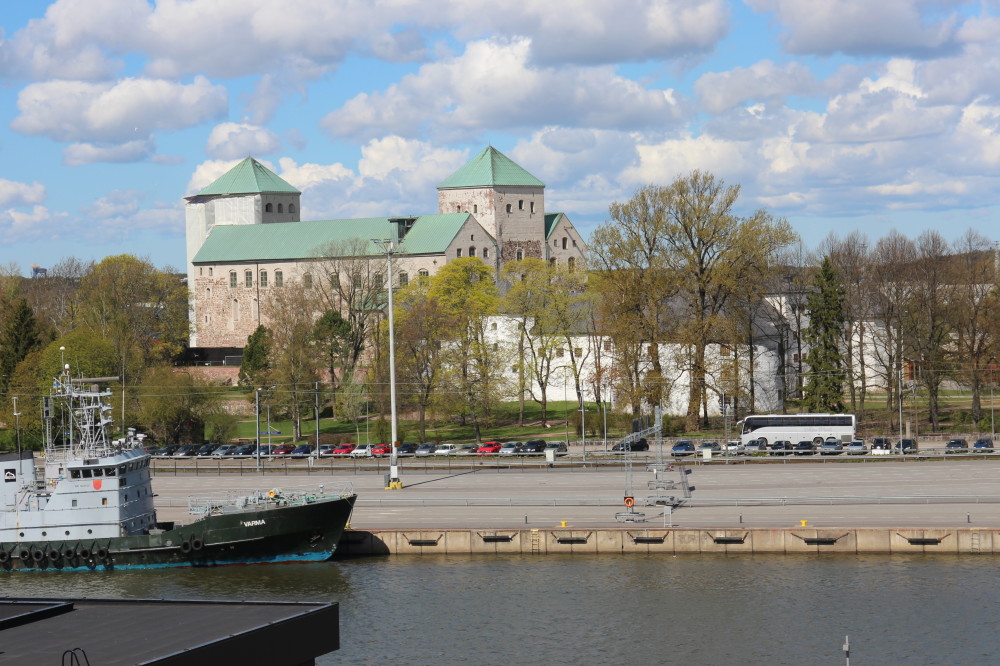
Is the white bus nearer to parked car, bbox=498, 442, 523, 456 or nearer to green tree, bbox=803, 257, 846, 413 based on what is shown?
green tree, bbox=803, 257, 846, 413

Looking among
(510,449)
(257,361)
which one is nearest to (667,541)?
(510,449)

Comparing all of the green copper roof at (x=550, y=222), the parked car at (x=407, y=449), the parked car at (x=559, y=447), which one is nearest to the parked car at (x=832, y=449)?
the parked car at (x=559, y=447)

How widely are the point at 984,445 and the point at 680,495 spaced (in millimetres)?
24413

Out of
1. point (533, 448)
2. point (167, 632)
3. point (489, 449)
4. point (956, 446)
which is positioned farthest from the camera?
point (489, 449)

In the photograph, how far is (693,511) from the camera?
5259cm

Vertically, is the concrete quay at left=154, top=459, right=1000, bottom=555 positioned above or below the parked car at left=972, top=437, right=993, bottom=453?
below

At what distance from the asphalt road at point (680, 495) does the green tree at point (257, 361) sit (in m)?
30.9

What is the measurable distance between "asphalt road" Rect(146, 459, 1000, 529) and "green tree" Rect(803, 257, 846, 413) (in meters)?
19.9

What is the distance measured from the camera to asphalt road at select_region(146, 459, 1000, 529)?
50647mm

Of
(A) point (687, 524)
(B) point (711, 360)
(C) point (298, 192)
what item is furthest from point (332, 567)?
(C) point (298, 192)

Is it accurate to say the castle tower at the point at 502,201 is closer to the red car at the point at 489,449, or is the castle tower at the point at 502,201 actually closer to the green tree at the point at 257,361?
the green tree at the point at 257,361

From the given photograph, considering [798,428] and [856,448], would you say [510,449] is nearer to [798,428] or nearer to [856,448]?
[798,428]

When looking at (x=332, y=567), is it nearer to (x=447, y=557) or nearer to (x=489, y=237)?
(x=447, y=557)

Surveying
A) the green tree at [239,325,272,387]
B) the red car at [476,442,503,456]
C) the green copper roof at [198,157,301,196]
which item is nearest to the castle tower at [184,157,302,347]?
the green copper roof at [198,157,301,196]
